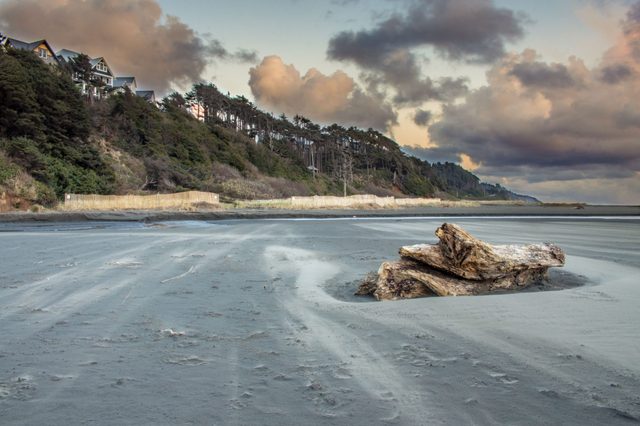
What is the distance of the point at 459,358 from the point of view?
325 centimetres

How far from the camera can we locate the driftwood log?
539 centimetres

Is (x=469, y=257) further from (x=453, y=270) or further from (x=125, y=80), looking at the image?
(x=125, y=80)

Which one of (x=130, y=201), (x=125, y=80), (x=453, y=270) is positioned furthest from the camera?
(x=125, y=80)

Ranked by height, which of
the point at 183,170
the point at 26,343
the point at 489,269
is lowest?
the point at 26,343

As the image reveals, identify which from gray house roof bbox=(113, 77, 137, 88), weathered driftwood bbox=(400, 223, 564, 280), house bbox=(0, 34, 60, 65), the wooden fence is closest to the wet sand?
weathered driftwood bbox=(400, 223, 564, 280)

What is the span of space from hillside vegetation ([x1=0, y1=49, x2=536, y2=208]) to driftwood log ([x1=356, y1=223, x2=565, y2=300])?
2737 cm

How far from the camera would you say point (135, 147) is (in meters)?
45.3

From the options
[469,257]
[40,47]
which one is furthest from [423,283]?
[40,47]

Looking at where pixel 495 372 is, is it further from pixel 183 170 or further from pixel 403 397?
pixel 183 170

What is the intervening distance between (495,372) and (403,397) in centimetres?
76

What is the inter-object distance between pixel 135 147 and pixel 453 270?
4511 centimetres

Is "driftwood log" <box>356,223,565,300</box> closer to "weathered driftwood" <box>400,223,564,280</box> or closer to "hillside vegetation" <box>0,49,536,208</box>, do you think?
"weathered driftwood" <box>400,223,564,280</box>

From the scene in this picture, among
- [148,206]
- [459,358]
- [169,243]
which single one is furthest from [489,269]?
[148,206]

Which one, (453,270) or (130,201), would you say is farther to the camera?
(130,201)
